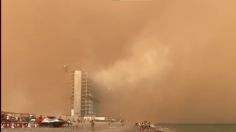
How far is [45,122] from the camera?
223 ft

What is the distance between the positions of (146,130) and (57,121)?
15.9 meters

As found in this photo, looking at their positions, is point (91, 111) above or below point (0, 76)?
above

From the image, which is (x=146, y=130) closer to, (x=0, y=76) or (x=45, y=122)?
(x=45, y=122)

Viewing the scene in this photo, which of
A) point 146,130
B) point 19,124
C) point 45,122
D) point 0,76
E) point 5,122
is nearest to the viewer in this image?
point 0,76

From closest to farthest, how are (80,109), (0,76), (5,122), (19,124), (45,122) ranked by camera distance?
(0,76), (5,122), (19,124), (45,122), (80,109)

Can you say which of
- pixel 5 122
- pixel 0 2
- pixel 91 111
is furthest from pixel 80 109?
pixel 0 2

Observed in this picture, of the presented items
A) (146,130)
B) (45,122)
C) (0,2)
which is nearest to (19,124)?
(45,122)

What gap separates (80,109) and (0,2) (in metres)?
197

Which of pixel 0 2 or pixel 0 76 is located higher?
pixel 0 2

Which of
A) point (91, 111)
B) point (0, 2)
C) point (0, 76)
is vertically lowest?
point (0, 76)

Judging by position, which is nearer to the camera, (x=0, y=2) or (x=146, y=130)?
(x=0, y=2)

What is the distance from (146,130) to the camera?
246 ft

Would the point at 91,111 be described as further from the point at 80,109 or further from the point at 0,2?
the point at 0,2

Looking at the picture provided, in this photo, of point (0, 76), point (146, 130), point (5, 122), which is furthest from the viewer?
point (146, 130)
